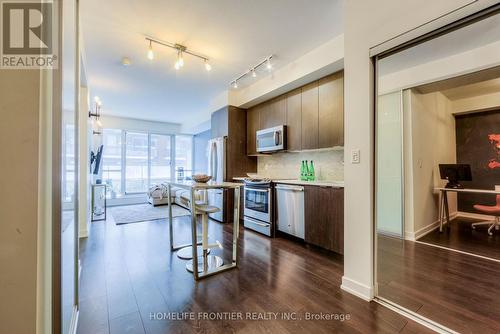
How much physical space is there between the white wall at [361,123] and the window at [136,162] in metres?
6.64

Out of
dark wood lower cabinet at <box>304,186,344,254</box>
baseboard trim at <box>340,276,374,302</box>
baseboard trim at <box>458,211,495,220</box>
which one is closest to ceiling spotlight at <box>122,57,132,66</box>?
dark wood lower cabinet at <box>304,186,344,254</box>

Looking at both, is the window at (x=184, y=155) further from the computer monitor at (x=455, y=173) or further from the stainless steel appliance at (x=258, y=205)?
the computer monitor at (x=455, y=173)

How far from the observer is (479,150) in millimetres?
3633

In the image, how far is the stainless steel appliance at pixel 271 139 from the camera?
361 centimetres

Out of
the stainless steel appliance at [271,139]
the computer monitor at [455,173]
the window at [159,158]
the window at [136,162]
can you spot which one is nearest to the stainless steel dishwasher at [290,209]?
the stainless steel appliance at [271,139]

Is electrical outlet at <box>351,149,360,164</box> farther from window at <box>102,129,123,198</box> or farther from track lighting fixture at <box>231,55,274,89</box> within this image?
window at <box>102,129,123,198</box>

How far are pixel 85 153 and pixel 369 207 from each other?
3.79 m

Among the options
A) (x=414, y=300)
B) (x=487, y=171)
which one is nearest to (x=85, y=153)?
(x=414, y=300)

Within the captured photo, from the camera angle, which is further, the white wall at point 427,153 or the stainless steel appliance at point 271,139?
the stainless steel appliance at point 271,139

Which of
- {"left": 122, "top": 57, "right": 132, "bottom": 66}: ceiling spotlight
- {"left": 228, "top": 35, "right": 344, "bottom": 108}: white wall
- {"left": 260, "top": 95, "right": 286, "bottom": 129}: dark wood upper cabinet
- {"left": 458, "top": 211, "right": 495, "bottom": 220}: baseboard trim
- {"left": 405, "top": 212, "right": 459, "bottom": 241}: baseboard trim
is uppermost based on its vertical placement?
{"left": 122, "top": 57, "right": 132, "bottom": 66}: ceiling spotlight

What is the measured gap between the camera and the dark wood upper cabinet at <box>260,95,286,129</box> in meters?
3.74

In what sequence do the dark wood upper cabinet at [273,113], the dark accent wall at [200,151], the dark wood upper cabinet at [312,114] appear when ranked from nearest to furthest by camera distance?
the dark wood upper cabinet at [312,114]
the dark wood upper cabinet at [273,113]
the dark accent wall at [200,151]

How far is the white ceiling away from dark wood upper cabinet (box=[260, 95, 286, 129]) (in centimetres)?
72

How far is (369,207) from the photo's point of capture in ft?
5.63
